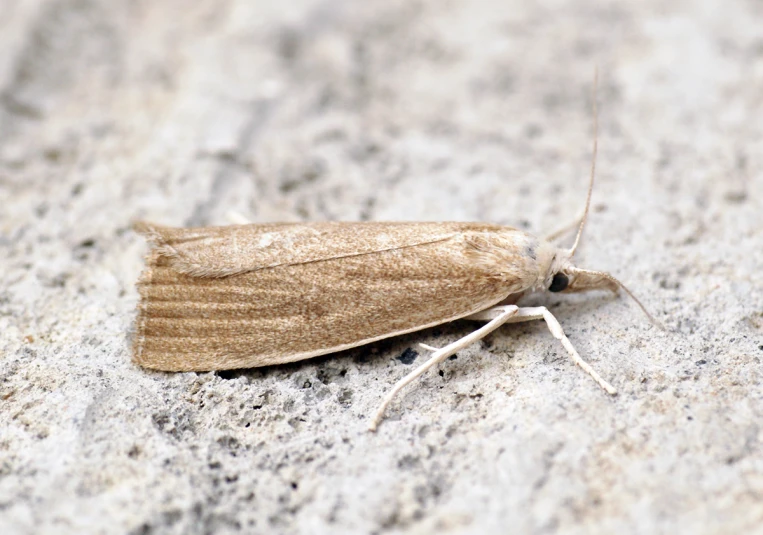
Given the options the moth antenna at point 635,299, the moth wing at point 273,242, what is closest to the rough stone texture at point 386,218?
the moth antenna at point 635,299

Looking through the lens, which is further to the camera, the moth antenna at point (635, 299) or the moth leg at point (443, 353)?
the moth antenna at point (635, 299)

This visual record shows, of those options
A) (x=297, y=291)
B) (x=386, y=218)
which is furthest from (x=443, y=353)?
(x=386, y=218)

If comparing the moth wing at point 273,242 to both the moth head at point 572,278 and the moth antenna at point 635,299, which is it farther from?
the moth antenna at point 635,299

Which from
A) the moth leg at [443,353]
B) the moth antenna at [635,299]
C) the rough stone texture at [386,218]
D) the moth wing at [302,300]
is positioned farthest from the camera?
the moth antenna at [635,299]

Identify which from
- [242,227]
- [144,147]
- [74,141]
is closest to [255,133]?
[144,147]

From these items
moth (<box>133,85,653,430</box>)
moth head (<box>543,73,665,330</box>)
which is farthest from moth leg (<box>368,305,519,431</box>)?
moth head (<box>543,73,665,330</box>)

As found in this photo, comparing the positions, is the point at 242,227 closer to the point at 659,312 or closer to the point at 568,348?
the point at 568,348
